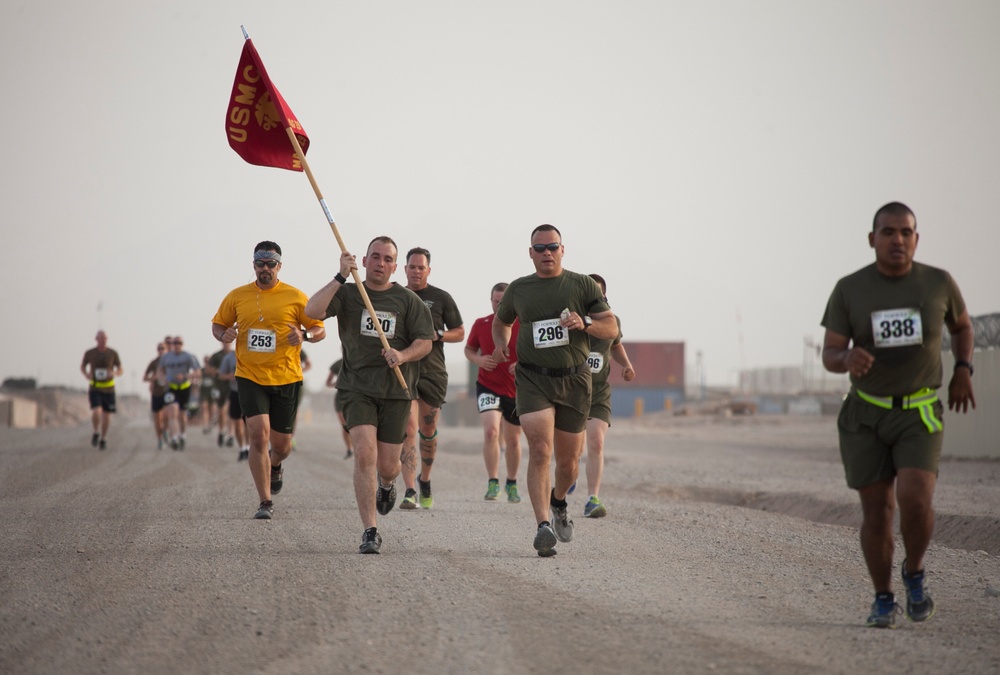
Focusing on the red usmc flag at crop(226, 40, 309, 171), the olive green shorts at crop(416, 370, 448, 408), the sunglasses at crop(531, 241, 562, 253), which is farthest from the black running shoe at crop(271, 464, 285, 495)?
the sunglasses at crop(531, 241, 562, 253)

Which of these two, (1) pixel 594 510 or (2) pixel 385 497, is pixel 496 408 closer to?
(1) pixel 594 510

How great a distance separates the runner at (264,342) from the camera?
364 inches

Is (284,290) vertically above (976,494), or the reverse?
(284,290)

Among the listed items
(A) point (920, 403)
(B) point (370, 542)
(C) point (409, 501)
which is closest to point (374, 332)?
(B) point (370, 542)

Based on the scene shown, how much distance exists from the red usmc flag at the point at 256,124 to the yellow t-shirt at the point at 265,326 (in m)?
1.24

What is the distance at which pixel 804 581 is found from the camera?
6.52 metres

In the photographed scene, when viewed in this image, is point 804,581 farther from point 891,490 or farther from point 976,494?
point 976,494

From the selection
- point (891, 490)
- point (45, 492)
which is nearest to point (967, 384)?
point (891, 490)

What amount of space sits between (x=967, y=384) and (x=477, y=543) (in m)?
3.86

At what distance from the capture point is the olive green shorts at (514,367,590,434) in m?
7.38

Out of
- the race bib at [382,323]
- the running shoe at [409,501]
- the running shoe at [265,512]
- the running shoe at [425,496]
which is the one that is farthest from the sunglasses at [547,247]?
the running shoe at [425,496]

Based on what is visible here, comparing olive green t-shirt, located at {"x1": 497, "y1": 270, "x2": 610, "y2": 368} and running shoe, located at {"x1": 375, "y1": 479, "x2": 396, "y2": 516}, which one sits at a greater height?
olive green t-shirt, located at {"x1": 497, "y1": 270, "x2": 610, "y2": 368}

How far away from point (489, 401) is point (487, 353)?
0.70 m

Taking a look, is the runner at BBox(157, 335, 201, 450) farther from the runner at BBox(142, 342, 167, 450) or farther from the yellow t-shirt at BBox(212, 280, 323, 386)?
the yellow t-shirt at BBox(212, 280, 323, 386)
